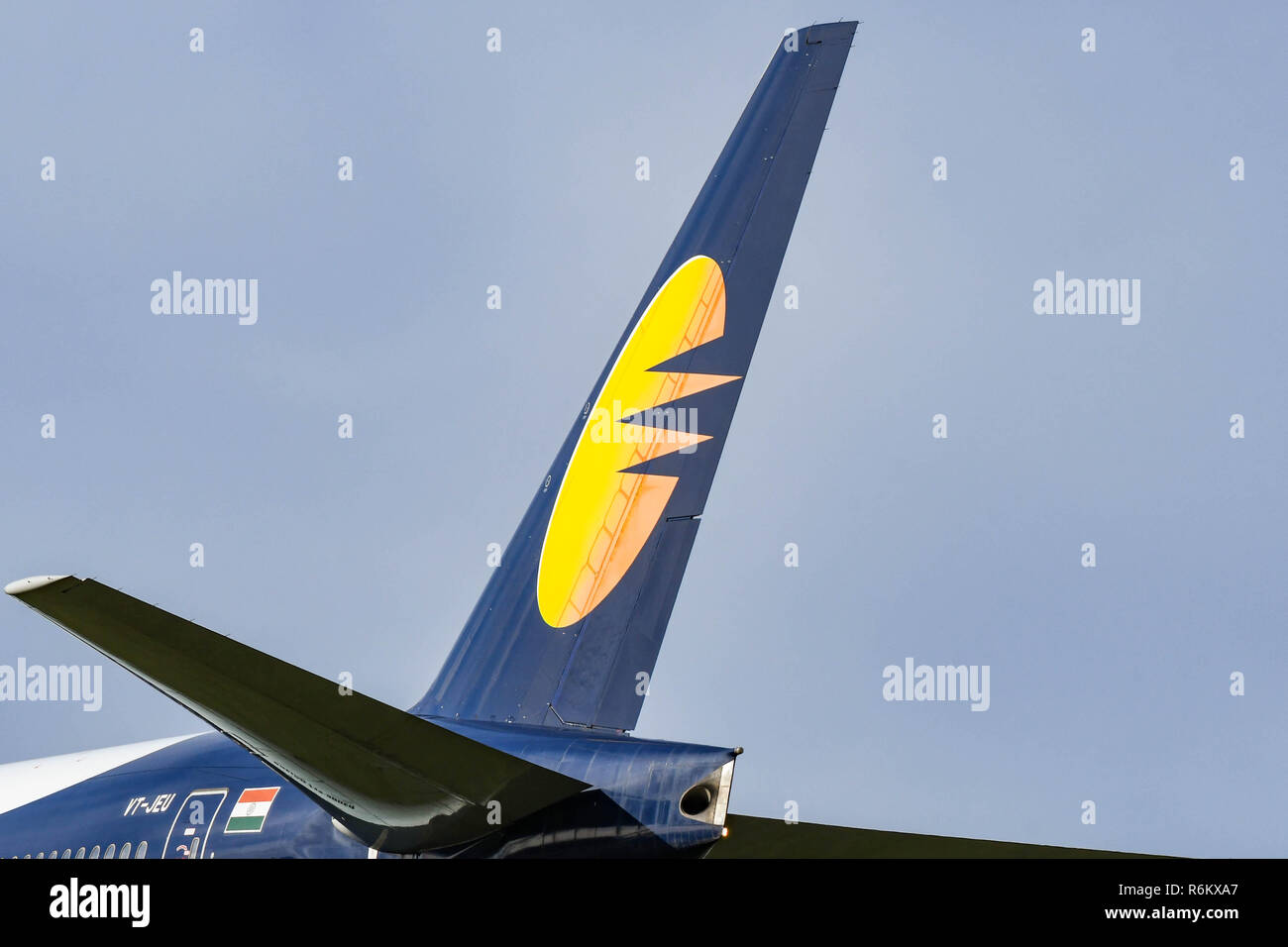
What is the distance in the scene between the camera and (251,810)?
12.6 meters

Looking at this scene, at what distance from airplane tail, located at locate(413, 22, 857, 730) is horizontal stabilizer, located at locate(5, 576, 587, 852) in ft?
10.3

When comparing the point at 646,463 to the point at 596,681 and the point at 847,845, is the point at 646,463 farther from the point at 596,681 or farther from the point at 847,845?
the point at 847,845

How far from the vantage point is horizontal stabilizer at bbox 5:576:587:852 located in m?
7.07

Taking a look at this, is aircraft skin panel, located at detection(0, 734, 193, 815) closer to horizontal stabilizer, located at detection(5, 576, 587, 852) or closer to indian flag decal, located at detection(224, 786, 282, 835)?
indian flag decal, located at detection(224, 786, 282, 835)

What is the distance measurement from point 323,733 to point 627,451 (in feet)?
21.0

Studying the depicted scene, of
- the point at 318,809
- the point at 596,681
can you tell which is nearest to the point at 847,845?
the point at 596,681

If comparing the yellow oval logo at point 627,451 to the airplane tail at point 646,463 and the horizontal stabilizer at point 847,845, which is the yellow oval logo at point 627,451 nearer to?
the airplane tail at point 646,463
